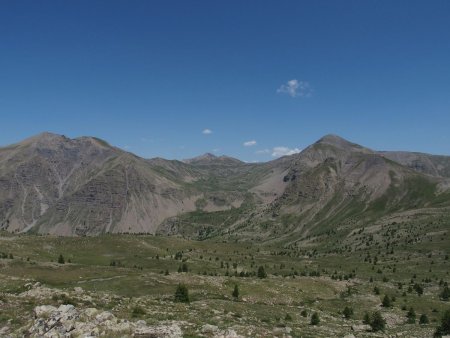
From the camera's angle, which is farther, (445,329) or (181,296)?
(181,296)

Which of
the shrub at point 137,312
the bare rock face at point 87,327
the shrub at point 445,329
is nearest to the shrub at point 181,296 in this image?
the shrub at point 137,312

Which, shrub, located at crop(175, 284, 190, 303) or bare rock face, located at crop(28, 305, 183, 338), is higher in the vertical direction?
bare rock face, located at crop(28, 305, 183, 338)

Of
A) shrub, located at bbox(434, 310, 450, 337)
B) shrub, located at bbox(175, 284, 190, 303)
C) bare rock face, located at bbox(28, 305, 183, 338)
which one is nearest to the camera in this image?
bare rock face, located at bbox(28, 305, 183, 338)

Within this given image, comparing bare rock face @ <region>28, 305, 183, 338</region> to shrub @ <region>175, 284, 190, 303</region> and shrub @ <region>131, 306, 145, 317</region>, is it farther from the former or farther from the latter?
shrub @ <region>175, 284, 190, 303</region>

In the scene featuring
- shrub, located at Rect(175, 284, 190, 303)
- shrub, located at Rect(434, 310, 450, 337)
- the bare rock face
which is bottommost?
shrub, located at Rect(434, 310, 450, 337)

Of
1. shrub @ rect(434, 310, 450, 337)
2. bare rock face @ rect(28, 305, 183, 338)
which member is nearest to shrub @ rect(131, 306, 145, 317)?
bare rock face @ rect(28, 305, 183, 338)

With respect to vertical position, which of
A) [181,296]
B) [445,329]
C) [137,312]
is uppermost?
[137,312]

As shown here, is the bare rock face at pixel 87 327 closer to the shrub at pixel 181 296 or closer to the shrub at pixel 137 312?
the shrub at pixel 137 312

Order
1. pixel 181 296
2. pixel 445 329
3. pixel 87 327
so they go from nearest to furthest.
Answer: pixel 87 327 < pixel 445 329 < pixel 181 296

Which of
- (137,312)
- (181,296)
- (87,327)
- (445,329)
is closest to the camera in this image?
(87,327)

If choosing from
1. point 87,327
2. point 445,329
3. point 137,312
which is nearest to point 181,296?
point 137,312

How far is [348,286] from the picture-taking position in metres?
110

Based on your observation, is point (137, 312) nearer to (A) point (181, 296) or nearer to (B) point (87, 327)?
(B) point (87, 327)

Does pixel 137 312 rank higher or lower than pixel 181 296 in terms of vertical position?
higher
